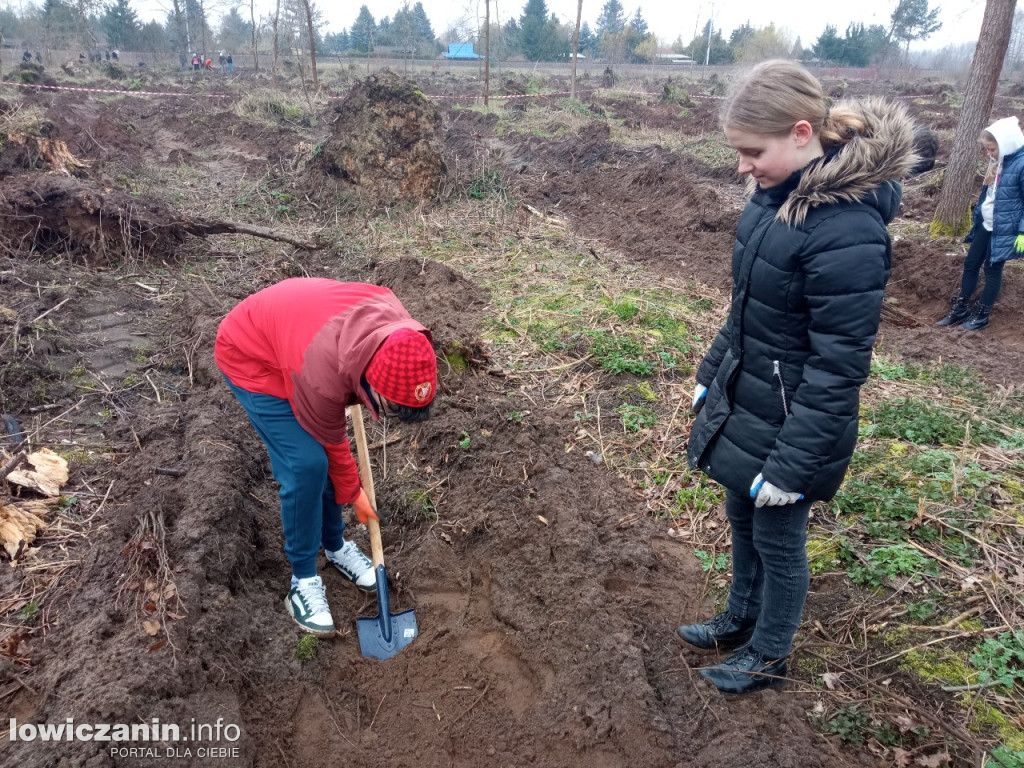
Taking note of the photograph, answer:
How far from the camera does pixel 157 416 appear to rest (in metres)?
4.14

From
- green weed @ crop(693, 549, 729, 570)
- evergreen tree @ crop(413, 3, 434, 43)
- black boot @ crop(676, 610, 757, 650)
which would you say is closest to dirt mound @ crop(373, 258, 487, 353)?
green weed @ crop(693, 549, 729, 570)

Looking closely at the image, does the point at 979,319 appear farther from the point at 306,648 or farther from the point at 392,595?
the point at 306,648

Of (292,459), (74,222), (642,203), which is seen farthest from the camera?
(642,203)

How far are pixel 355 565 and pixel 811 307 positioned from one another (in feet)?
8.18

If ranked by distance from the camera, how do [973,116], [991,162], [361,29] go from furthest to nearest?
[361,29]
[973,116]
[991,162]

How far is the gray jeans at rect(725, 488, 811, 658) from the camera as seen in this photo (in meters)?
2.02

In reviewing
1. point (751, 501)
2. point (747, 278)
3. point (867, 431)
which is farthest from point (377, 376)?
point (867, 431)

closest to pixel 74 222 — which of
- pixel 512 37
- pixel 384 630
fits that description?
pixel 384 630

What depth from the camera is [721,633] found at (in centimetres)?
261

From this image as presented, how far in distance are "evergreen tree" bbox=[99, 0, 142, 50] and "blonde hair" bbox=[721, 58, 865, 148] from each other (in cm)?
5994

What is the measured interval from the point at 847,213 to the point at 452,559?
2.48m

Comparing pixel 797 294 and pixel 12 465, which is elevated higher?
pixel 797 294

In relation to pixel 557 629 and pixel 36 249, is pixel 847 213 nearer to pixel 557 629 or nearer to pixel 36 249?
pixel 557 629

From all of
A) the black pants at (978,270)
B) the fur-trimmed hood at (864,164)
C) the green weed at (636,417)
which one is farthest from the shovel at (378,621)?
the black pants at (978,270)
